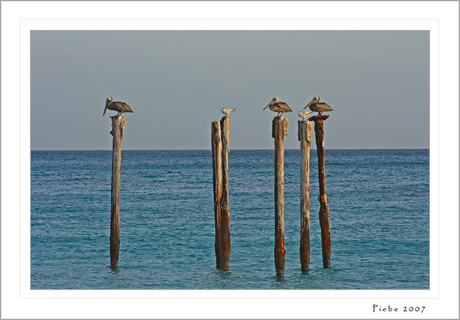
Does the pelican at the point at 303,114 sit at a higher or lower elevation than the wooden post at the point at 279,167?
higher

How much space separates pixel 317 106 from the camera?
15914 millimetres

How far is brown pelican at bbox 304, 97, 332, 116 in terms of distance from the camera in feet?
52.2

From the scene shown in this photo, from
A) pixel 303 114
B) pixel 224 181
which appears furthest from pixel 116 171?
pixel 303 114

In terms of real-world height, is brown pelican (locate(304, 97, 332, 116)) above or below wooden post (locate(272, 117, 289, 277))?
above

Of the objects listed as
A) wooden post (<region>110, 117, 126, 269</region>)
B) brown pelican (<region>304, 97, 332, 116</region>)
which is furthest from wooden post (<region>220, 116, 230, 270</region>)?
wooden post (<region>110, 117, 126, 269</region>)

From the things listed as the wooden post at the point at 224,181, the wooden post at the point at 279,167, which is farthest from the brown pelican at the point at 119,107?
the wooden post at the point at 279,167

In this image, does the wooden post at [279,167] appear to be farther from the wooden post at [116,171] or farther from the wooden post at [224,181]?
the wooden post at [116,171]

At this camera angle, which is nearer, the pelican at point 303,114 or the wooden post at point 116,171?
the pelican at point 303,114

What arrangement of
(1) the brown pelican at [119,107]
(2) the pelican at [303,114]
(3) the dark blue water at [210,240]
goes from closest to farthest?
(2) the pelican at [303,114], (1) the brown pelican at [119,107], (3) the dark blue water at [210,240]

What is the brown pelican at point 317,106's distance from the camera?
52.2 feet

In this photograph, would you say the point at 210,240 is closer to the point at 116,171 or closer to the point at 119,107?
the point at 116,171

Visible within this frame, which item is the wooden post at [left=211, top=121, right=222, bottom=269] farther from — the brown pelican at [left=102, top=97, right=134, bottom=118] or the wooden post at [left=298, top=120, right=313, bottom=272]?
the brown pelican at [left=102, top=97, right=134, bottom=118]

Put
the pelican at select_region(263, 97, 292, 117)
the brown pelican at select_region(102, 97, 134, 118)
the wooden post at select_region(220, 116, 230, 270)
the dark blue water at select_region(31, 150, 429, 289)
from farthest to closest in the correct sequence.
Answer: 1. the dark blue water at select_region(31, 150, 429, 289)
2. the brown pelican at select_region(102, 97, 134, 118)
3. the wooden post at select_region(220, 116, 230, 270)
4. the pelican at select_region(263, 97, 292, 117)

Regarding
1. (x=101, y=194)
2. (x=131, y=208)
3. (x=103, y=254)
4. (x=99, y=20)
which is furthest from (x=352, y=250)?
(x=101, y=194)
